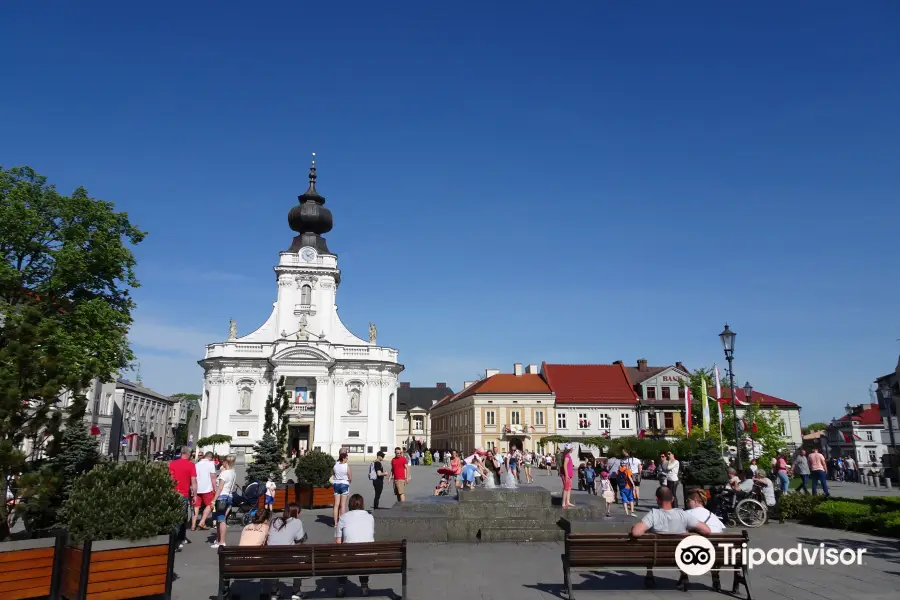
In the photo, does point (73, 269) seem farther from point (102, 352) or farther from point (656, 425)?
point (656, 425)

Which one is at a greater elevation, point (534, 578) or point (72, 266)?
point (72, 266)

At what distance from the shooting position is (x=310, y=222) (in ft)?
205

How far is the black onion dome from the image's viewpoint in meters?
62.2

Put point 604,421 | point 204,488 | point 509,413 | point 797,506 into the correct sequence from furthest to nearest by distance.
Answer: point 509,413, point 604,421, point 797,506, point 204,488

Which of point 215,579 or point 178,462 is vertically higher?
point 178,462

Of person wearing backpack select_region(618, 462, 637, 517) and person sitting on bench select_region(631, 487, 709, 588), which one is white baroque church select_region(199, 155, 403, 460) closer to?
person wearing backpack select_region(618, 462, 637, 517)

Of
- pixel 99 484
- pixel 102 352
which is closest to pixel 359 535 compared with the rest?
pixel 99 484

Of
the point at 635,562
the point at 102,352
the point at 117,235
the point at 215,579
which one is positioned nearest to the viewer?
the point at 635,562

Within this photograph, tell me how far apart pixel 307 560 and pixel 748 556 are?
21.7 ft

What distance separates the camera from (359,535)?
8680 mm

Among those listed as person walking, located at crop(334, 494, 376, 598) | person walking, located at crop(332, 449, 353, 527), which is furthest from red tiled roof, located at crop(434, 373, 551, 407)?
person walking, located at crop(334, 494, 376, 598)

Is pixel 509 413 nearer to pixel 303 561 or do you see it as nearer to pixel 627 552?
pixel 627 552

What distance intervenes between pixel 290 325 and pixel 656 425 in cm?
3600

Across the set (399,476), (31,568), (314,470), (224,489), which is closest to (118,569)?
(31,568)
